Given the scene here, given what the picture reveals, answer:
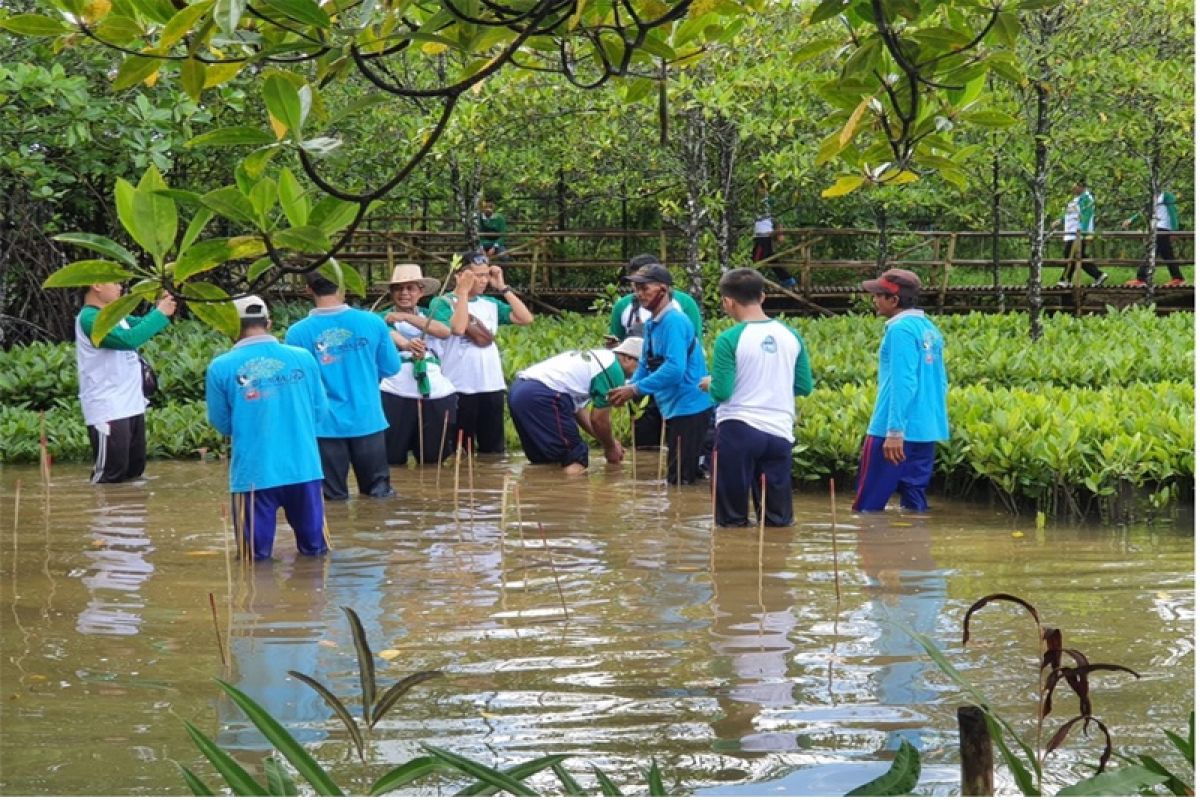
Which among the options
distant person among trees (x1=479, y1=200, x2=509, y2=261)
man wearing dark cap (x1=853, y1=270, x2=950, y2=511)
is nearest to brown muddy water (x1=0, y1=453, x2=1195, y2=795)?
man wearing dark cap (x1=853, y1=270, x2=950, y2=511)

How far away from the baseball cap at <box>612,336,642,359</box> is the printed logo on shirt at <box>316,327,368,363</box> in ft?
9.22

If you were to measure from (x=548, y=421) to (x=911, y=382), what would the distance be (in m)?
3.80

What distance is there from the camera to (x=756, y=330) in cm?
912

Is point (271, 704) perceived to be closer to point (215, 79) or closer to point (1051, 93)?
point (215, 79)

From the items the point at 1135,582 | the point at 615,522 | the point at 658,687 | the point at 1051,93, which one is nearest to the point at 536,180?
the point at 1051,93

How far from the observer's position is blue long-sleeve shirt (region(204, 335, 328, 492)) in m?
8.10

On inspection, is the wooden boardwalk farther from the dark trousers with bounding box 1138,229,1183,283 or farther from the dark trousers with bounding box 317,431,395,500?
the dark trousers with bounding box 317,431,395,500

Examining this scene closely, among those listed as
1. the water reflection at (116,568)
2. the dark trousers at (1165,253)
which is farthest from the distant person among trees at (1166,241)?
the water reflection at (116,568)

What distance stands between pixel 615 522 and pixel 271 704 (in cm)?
449

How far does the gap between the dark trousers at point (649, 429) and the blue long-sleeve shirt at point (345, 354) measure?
3.76 m

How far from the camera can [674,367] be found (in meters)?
11.0

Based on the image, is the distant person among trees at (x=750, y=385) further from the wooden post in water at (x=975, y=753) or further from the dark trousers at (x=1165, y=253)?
the dark trousers at (x=1165, y=253)

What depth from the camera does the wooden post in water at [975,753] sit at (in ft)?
8.95

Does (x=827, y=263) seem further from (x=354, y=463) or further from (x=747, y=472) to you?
(x=747, y=472)
